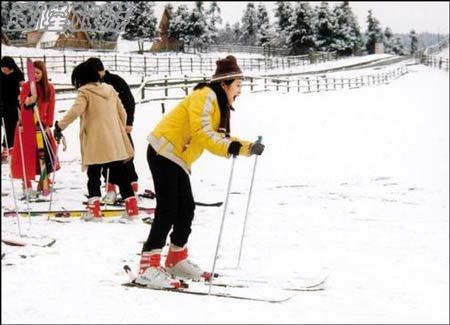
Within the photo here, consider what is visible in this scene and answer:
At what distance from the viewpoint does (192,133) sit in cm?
310

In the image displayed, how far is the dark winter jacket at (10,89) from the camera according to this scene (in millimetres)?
6016

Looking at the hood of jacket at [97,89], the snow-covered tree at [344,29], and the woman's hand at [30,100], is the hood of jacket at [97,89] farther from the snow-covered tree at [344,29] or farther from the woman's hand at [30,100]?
the snow-covered tree at [344,29]

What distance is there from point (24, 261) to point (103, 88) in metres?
1.67

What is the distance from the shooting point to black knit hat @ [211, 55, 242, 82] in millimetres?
3186

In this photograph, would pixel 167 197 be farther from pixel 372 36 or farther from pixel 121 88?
pixel 372 36

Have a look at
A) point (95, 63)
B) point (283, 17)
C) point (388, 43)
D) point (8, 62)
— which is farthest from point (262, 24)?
point (388, 43)

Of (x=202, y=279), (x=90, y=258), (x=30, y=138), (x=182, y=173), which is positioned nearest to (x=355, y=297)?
(x=202, y=279)

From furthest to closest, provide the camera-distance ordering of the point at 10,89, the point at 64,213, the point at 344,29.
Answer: the point at 344,29
the point at 10,89
the point at 64,213

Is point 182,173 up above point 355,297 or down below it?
above

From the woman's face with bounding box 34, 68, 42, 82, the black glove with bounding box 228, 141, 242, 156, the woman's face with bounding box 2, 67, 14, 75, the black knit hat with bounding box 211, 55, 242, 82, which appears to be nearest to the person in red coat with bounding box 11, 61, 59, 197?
the woman's face with bounding box 34, 68, 42, 82

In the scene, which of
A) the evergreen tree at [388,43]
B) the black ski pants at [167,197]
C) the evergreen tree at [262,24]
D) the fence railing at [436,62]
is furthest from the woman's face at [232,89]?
the evergreen tree at [388,43]

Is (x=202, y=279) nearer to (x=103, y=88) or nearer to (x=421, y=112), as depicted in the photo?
(x=103, y=88)

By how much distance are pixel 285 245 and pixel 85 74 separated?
2.04 metres

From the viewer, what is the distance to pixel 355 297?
335 centimetres
